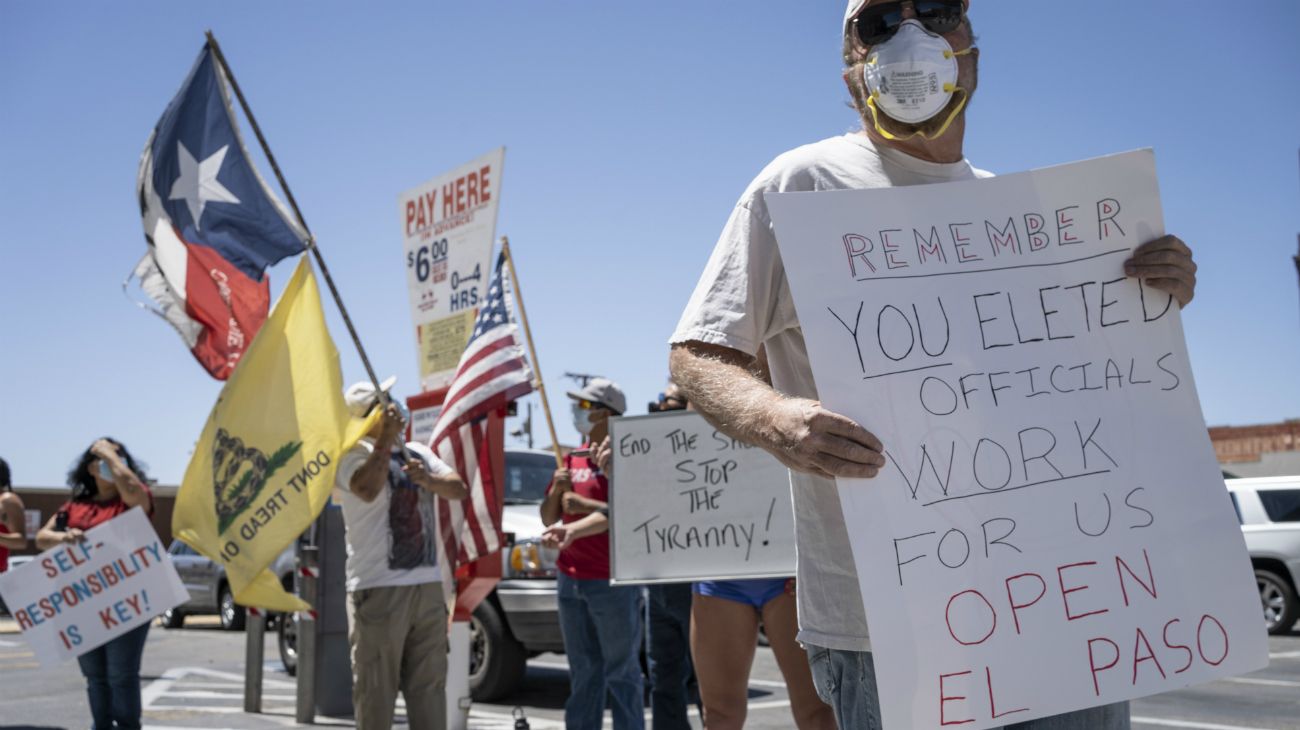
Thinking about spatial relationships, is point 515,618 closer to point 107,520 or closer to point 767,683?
point 767,683

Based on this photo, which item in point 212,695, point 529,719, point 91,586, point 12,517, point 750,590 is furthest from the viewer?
point 212,695

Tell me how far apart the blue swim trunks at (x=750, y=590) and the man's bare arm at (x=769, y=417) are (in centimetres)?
289

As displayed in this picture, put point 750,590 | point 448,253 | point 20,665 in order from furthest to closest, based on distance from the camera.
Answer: point 20,665 < point 448,253 < point 750,590

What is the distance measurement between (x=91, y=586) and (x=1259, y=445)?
3646 centimetres

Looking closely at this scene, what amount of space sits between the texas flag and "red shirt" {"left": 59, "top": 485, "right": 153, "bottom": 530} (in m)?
1.16

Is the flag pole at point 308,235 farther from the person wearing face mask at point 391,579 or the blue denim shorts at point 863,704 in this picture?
the blue denim shorts at point 863,704

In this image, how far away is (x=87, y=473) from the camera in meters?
6.89

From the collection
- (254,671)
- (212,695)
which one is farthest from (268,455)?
(212,695)

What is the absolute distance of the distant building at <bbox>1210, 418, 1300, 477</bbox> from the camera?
3231 centimetres

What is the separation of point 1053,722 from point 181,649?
15041 mm

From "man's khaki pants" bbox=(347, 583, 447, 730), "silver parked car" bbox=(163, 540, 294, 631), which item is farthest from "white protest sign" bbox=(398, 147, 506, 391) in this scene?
"silver parked car" bbox=(163, 540, 294, 631)

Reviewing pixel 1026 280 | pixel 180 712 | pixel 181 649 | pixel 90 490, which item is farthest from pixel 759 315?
pixel 181 649

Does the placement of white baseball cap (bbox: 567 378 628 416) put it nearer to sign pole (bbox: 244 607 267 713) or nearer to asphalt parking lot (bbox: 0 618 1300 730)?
asphalt parking lot (bbox: 0 618 1300 730)

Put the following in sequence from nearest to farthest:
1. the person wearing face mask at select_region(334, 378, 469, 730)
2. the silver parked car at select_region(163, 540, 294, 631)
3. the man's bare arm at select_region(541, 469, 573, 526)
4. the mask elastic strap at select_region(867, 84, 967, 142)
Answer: the mask elastic strap at select_region(867, 84, 967, 142) < the person wearing face mask at select_region(334, 378, 469, 730) < the man's bare arm at select_region(541, 469, 573, 526) < the silver parked car at select_region(163, 540, 294, 631)
